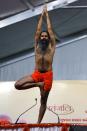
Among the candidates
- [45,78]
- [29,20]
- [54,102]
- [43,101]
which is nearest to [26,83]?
[45,78]

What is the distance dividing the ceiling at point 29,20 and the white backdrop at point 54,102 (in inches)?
51.6

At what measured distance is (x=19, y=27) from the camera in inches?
346

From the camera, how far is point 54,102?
7809 millimetres

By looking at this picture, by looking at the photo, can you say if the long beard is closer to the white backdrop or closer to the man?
the man

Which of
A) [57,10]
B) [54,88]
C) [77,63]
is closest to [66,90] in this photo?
[54,88]

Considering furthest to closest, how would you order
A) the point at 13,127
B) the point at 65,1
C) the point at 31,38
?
the point at 31,38
the point at 65,1
the point at 13,127

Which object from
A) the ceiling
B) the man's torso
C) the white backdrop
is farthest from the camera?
the ceiling

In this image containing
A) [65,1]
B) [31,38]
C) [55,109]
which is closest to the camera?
[55,109]

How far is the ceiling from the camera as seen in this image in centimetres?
812

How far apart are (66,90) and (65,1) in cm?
174

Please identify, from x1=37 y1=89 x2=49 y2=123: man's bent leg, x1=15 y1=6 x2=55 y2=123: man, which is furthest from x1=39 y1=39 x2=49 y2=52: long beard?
x1=37 y1=89 x2=49 y2=123: man's bent leg

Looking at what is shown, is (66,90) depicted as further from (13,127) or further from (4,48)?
(13,127)

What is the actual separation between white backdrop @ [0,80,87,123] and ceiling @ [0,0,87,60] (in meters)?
1.31

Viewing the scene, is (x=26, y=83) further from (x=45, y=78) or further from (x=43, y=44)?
(x=43, y=44)
